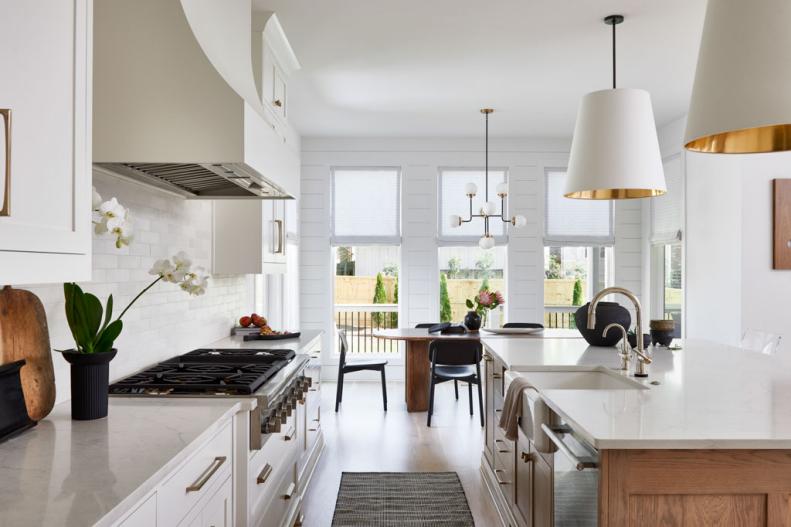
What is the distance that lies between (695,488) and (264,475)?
163 cm

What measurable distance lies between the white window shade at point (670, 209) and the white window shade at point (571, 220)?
57cm

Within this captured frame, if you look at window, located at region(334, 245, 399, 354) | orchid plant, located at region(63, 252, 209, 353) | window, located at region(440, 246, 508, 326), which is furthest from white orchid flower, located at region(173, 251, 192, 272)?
window, located at region(440, 246, 508, 326)

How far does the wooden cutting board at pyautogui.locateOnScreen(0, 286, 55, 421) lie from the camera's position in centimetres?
180

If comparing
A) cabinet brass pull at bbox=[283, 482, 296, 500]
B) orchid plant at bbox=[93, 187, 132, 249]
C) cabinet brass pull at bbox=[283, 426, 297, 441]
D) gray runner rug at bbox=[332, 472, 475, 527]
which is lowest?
gray runner rug at bbox=[332, 472, 475, 527]

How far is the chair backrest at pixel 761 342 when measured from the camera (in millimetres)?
4000

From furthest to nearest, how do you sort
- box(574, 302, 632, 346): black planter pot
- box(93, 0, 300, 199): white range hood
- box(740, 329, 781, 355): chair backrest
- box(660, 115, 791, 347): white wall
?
box(660, 115, 791, 347): white wall → box(740, 329, 781, 355): chair backrest → box(574, 302, 632, 346): black planter pot → box(93, 0, 300, 199): white range hood

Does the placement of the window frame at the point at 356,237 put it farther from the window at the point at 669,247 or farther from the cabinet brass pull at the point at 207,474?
the cabinet brass pull at the point at 207,474

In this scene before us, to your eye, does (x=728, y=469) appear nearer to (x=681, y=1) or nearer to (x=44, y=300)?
(x=44, y=300)

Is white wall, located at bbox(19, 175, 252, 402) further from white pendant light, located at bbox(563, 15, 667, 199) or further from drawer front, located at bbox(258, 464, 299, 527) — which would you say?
white pendant light, located at bbox(563, 15, 667, 199)

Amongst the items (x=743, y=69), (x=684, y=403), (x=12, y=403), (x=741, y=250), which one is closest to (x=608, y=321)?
(x=684, y=403)

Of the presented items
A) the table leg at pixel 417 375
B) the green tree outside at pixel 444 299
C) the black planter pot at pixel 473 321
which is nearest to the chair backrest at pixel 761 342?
the black planter pot at pixel 473 321

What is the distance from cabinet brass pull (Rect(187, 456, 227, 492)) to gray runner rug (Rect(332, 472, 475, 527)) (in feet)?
5.29

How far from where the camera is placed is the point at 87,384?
6.32 feet

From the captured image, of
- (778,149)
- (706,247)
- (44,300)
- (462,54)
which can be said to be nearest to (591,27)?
A: (462,54)
